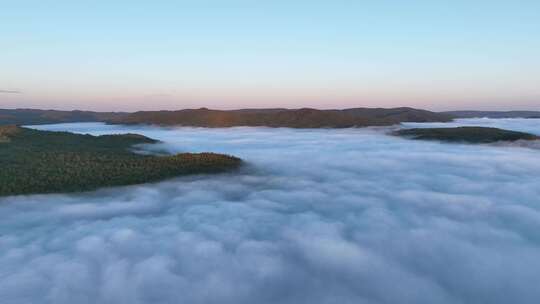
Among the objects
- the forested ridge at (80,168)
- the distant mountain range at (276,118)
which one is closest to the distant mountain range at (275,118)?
the distant mountain range at (276,118)

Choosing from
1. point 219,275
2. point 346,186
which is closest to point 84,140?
point 346,186

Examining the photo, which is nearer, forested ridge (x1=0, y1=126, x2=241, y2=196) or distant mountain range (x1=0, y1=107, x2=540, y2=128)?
forested ridge (x1=0, y1=126, x2=241, y2=196)

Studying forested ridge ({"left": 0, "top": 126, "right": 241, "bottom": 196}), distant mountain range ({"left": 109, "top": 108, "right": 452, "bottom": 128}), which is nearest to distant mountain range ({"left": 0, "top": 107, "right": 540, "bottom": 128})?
distant mountain range ({"left": 109, "top": 108, "right": 452, "bottom": 128})

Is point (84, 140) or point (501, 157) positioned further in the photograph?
point (84, 140)

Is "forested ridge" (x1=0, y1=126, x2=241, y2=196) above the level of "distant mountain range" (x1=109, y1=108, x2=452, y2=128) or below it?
below

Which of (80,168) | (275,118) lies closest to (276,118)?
(275,118)

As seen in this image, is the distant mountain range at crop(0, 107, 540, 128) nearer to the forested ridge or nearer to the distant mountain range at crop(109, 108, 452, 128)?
the distant mountain range at crop(109, 108, 452, 128)

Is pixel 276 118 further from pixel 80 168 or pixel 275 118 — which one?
pixel 80 168

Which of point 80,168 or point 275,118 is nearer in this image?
point 80,168

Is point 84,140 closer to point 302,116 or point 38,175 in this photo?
point 38,175

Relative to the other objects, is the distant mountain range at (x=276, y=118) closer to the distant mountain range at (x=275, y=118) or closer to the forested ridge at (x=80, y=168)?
the distant mountain range at (x=275, y=118)

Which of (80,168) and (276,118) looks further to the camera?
(276,118)
